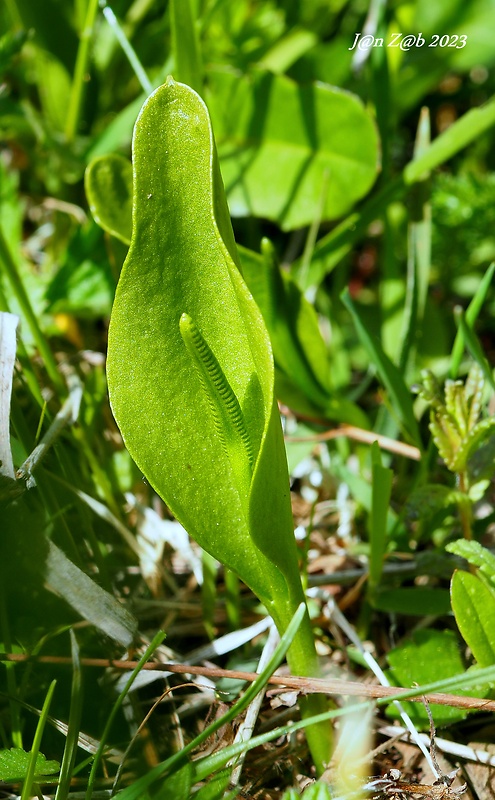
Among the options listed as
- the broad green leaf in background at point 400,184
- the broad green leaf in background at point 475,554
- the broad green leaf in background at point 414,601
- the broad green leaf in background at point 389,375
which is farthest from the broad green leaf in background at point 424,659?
the broad green leaf in background at point 400,184

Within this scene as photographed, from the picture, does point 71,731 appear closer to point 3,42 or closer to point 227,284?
point 227,284

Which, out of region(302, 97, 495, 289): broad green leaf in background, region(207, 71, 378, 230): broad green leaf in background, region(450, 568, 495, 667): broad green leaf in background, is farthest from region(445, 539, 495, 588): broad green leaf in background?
region(207, 71, 378, 230): broad green leaf in background

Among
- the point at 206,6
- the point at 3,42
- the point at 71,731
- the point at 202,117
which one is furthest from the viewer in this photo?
the point at 206,6

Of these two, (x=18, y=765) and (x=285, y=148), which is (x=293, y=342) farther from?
(x=18, y=765)

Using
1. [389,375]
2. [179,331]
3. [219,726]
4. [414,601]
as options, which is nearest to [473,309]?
[389,375]

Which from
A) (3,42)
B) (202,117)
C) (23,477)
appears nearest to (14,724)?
(23,477)
